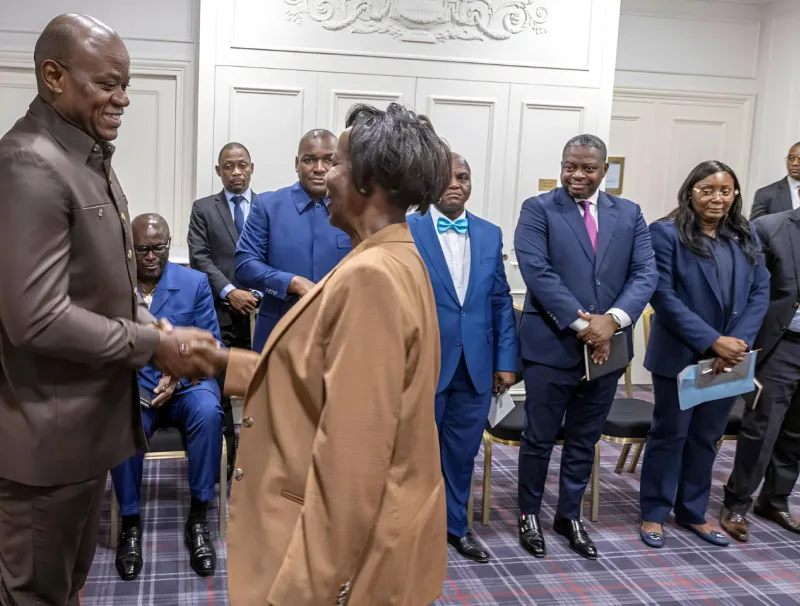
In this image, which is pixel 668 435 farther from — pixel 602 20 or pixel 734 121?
pixel 734 121

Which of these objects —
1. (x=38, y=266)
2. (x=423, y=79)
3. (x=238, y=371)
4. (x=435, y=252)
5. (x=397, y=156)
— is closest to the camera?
(x=397, y=156)

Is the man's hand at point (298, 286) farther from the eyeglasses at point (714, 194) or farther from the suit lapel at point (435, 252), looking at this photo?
the eyeglasses at point (714, 194)

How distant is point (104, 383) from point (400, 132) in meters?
0.92

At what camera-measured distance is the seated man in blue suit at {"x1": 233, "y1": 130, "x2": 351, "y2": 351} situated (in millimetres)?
3195

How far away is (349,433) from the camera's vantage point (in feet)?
4.22

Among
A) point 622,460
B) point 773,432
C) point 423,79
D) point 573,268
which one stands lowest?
point 622,460

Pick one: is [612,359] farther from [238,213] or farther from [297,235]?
[238,213]

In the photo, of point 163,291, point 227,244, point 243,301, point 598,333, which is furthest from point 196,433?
point 598,333

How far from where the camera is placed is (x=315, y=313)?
4.42ft

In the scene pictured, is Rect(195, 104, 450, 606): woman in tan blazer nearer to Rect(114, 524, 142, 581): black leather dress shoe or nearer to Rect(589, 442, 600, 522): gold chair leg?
Rect(114, 524, 142, 581): black leather dress shoe

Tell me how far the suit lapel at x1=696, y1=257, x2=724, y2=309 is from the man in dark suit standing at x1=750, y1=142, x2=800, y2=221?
2148 millimetres

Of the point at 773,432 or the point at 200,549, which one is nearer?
the point at 200,549

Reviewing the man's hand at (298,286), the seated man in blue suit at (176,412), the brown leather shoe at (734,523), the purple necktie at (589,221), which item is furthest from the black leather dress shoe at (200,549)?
the brown leather shoe at (734,523)

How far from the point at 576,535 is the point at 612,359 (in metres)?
0.78
